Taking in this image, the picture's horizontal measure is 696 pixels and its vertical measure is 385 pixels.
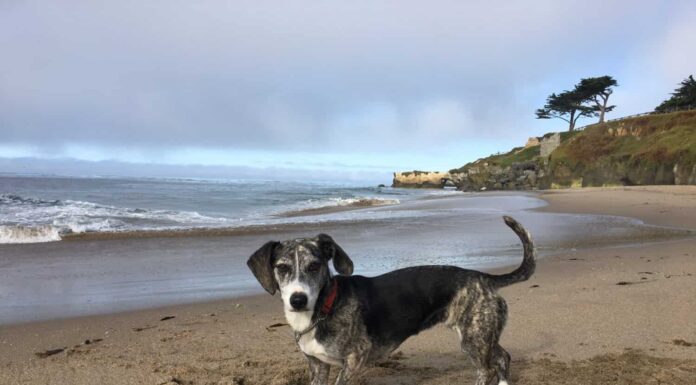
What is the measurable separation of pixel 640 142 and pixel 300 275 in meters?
51.4

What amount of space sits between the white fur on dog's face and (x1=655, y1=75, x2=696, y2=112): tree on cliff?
237ft

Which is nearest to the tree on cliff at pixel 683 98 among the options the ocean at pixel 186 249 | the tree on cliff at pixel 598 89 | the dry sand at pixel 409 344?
the tree on cliff at pixel 598 89

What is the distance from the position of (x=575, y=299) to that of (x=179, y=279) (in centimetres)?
659

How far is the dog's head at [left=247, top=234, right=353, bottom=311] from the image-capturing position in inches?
140

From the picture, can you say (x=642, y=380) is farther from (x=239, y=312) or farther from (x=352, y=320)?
(x=239, y=312)

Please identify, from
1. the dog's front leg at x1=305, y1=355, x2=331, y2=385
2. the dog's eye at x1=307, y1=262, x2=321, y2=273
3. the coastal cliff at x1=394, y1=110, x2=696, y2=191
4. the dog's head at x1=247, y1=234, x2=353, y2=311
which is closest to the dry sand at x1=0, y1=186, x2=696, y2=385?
Answer: the dog's front leg at x1=305, y1=355, x2=331, y2=385

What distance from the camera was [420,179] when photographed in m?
91.4

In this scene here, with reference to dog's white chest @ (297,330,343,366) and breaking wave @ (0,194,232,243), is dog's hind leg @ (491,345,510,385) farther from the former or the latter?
breaking wave @ (0,194,232,243)

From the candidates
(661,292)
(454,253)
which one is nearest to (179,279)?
(454,253)

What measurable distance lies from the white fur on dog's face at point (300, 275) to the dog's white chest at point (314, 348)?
0.09 m

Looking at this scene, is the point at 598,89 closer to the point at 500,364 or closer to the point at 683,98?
the point at 683,98

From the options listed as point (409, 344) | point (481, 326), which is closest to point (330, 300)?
point (481, 326)

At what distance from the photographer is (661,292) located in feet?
23.4

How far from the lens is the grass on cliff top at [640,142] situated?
131 feet
